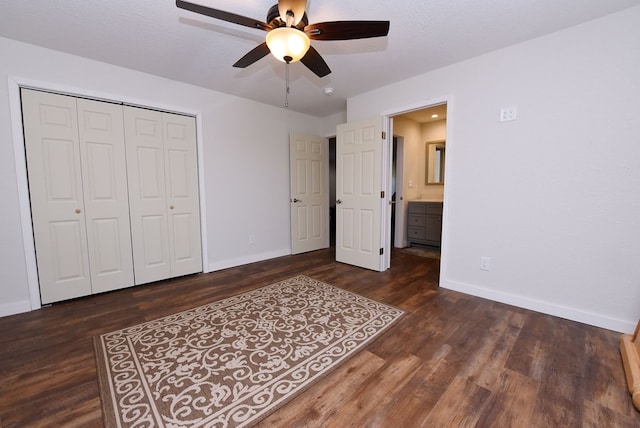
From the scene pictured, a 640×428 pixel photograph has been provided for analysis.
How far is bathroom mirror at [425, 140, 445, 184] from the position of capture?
486cm

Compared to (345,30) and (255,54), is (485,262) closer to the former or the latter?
(345,30)

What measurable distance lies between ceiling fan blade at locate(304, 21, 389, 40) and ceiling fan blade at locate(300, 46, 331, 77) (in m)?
0.13

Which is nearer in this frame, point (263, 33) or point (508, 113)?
point (263, 33)

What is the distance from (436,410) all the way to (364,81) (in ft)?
10.4

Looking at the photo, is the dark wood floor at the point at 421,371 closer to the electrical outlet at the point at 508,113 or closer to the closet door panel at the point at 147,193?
the closet door panel at the point at 147,193

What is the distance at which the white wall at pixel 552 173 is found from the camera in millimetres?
1927

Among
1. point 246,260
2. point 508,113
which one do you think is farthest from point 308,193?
point 508,113

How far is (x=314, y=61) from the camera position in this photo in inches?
75.7

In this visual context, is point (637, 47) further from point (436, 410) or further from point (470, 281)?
point (436, 410)

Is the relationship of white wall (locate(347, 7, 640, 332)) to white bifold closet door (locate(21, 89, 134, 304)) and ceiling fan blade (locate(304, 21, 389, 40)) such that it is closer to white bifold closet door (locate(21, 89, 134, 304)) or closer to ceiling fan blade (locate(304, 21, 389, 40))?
ceiling fan blade (locate(304, 21, 389, 40))

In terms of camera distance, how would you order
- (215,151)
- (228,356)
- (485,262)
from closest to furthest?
(228,356) → (485,262) → (215,151)

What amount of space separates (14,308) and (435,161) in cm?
593

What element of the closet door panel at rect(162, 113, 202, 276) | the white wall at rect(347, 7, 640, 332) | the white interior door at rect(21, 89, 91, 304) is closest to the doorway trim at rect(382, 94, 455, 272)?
the white wall at rect(347, 7, 640, 332)

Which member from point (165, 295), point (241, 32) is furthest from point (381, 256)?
point (241, 32)
